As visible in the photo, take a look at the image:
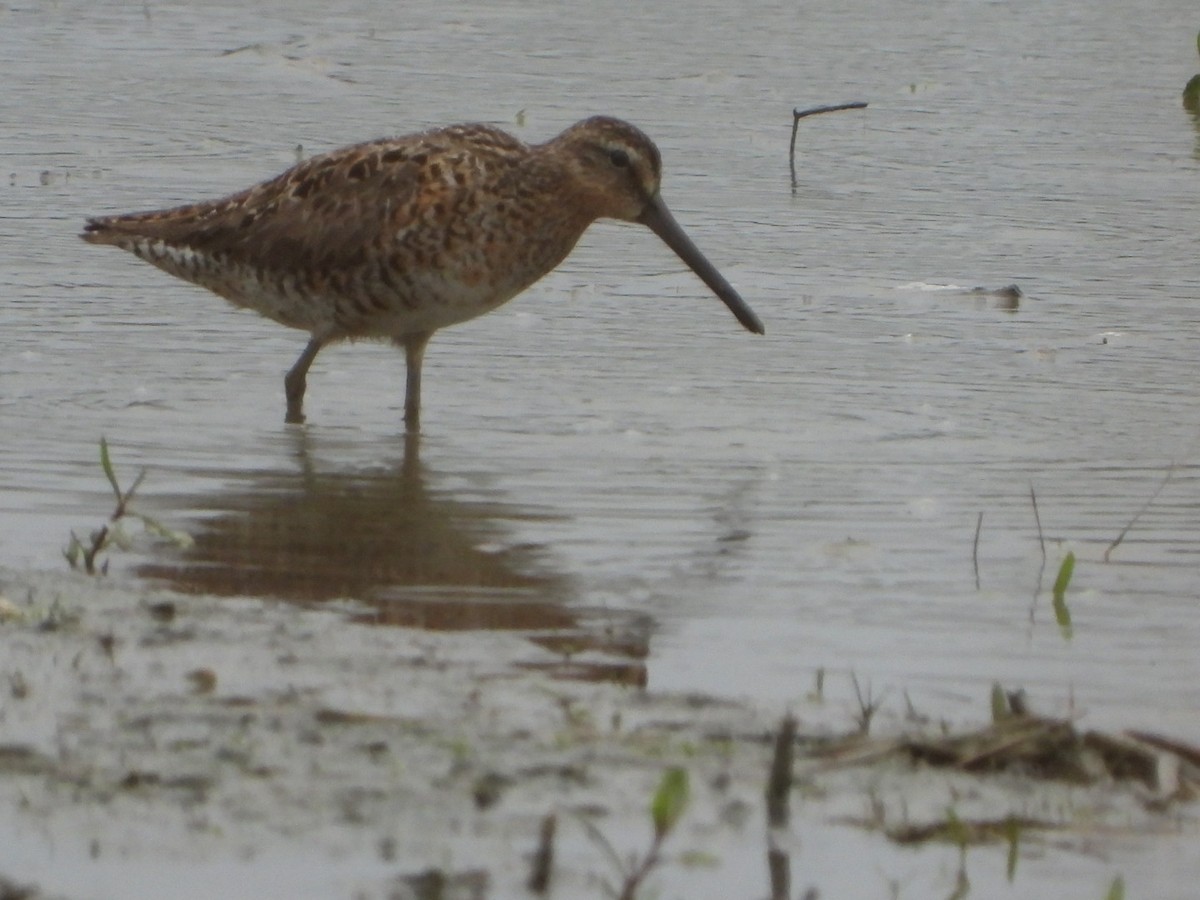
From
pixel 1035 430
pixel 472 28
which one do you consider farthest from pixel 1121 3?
pixel 1035 430

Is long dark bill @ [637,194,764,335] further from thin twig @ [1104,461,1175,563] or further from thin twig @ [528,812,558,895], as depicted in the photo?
thin twig @ [528,812,558,895]

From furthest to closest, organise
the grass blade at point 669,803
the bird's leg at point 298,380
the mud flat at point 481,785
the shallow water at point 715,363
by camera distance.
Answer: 1. the bird's leg at point 298,380
2. the shallow water at point 715,363
3. the mud flat at point 481,785
4. the grass blade at point 669,803

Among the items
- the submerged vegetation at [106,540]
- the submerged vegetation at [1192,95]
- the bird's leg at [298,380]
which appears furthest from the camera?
the submerged vegetation at [1192,95]

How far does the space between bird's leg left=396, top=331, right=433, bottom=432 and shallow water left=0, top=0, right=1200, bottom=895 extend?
0.10 metres

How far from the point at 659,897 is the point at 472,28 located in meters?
10.3

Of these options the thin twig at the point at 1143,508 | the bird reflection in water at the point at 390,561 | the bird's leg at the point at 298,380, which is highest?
the bird's leg at the point at 298,380

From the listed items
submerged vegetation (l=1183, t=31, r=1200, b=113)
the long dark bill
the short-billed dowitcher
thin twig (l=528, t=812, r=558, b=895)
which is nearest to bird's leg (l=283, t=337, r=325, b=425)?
the short-billed dowitcher

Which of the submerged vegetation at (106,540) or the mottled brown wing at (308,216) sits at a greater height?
the mottled brown wing at (308,216)

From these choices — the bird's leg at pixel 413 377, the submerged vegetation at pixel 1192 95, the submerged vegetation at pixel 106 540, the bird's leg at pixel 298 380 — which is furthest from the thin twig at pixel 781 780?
the submerged vegetation at pixel 1192 95

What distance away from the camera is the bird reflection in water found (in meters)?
4.62

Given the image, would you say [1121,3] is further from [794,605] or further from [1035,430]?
[794,605]


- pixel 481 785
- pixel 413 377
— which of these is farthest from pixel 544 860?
pixel 413 377

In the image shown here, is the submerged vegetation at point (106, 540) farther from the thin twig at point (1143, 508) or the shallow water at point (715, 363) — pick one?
the thin twig at point (1143, 508)

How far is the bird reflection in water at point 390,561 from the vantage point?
15.2 feet
